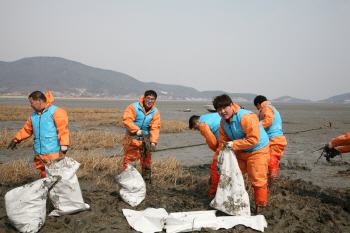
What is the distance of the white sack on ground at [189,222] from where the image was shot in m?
2.87

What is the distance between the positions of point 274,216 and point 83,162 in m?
4.16

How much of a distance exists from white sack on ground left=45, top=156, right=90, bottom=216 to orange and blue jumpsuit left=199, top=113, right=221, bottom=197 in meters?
1.99

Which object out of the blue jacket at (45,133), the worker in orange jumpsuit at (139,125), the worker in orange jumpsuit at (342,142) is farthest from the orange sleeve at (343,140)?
the blue jacket at (45,133)

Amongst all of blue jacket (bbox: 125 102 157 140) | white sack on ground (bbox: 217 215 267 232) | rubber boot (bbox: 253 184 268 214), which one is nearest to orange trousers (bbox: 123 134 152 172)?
blue jacket (bbox: 125 102 157 140)

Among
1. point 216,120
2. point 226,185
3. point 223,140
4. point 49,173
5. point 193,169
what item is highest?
point 216,120

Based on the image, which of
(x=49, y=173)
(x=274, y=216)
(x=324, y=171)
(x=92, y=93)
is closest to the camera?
(x=49, y=173)

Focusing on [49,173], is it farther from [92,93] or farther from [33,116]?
[92,93]

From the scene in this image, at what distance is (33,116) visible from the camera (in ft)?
12.0

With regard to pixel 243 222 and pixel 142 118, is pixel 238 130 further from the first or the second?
pixel 142 118

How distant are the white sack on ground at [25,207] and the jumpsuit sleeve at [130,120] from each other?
167 centimetres

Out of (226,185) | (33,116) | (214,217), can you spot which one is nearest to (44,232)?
(33,116)

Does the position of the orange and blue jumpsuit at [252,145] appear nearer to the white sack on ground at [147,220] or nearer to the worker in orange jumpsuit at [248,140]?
the worker in orange jumpsuit at [248,140]

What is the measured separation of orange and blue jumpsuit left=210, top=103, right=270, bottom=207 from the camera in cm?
307

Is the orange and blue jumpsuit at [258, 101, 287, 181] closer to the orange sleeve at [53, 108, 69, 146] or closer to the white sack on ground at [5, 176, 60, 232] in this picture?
the orange sleeve at [53, 108, 69, 146]
